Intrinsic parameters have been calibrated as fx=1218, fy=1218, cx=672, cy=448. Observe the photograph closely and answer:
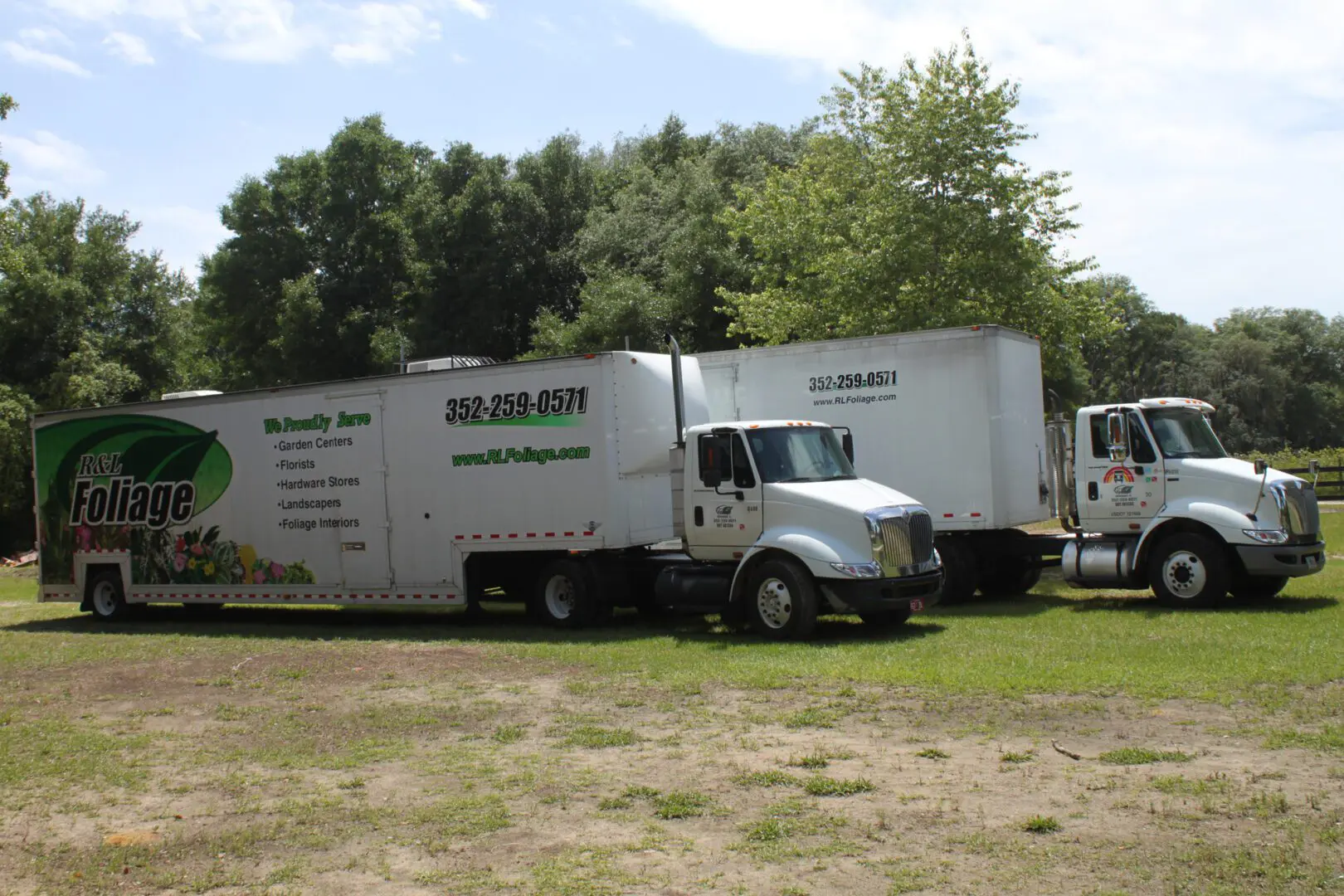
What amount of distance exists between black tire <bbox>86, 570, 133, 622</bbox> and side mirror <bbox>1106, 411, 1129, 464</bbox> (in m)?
15.3

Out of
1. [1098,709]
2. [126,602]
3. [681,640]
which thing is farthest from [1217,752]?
[126,602]

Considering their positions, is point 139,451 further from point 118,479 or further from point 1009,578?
point 1009,578

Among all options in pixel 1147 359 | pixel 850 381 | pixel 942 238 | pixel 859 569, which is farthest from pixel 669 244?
pixel 1147 359

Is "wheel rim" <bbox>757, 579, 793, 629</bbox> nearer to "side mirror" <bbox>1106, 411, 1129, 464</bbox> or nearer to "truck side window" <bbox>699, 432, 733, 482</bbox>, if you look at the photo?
"truck side window" <bbox>699, 432, 733, 482</bbox>

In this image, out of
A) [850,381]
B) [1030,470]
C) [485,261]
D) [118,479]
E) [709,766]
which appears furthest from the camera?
[485,261]

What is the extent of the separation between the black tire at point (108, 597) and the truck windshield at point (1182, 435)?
52.2 ft

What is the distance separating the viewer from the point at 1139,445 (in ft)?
52.3

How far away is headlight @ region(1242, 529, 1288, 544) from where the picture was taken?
14.8m

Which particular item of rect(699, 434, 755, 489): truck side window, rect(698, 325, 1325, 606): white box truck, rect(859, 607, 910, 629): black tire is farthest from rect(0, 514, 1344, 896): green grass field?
rect(699, 434, 755, 489): truck side window

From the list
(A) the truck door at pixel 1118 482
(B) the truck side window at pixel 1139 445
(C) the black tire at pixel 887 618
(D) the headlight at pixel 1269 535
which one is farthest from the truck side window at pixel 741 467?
(D) the headlight at pixel 1269 535

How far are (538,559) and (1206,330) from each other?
314 feet

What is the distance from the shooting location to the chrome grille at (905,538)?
1348 centimetres

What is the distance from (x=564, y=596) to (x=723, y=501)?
9.51ft

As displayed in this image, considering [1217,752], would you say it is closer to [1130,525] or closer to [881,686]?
[881,686]
